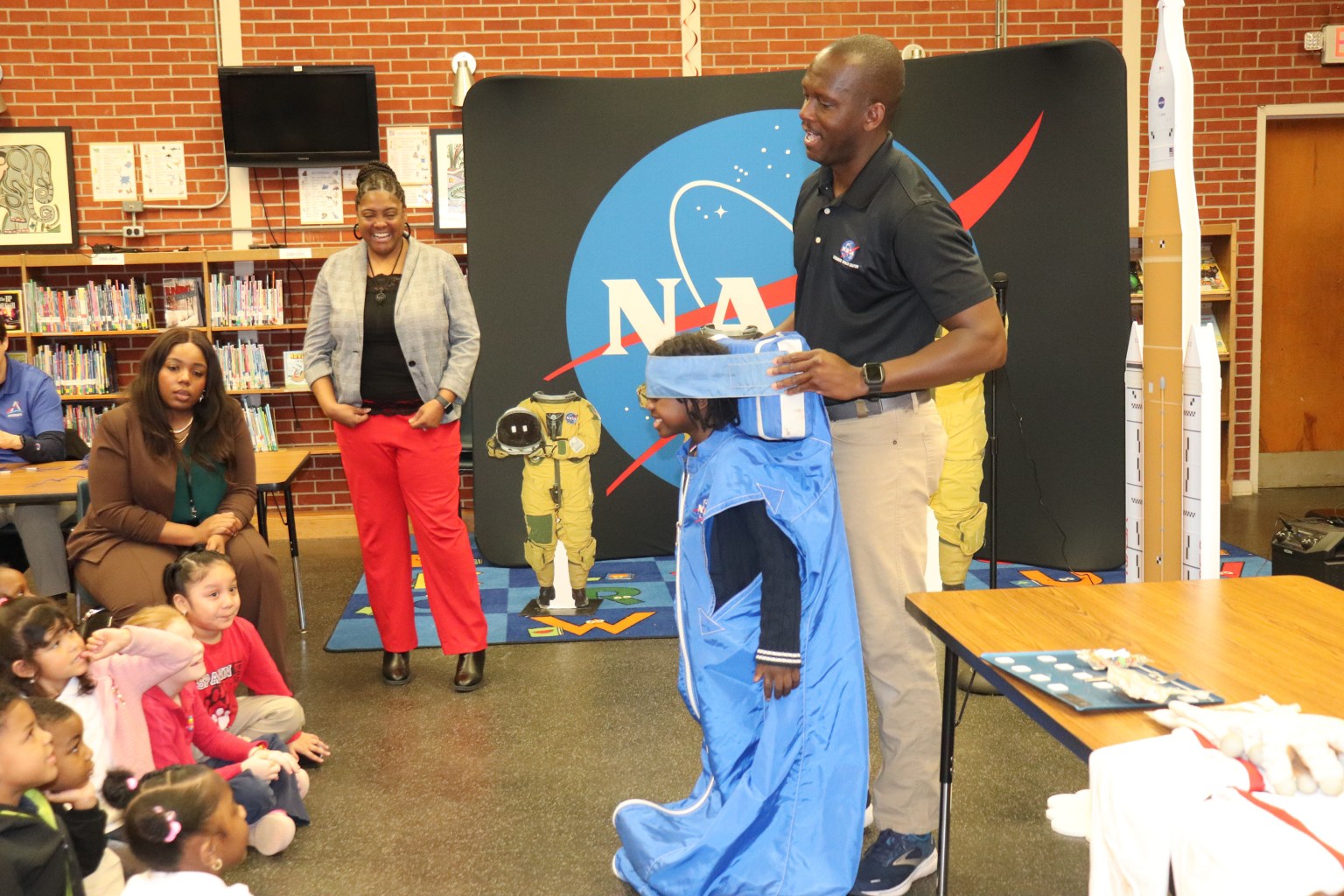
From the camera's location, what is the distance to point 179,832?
1932mm

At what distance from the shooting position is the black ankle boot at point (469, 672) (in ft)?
12.7

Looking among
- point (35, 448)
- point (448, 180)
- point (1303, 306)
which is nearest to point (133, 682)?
point (35, 448)

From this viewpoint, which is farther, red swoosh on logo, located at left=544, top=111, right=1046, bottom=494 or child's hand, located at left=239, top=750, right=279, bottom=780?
red swoosh on logo, located at left=544, top=111, right=1046, bottom=494

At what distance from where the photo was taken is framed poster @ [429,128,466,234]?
6613mm

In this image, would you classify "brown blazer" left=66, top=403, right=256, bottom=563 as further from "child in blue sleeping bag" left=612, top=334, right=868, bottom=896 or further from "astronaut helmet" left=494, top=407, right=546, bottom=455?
"child in blue sleeping bag" left=612, top=334, right=868, bottom=896

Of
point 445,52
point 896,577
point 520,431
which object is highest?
point 445,52

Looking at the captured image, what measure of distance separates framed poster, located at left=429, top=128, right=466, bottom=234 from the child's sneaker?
14.6 feet

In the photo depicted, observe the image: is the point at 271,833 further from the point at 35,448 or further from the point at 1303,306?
the point at 1303,306

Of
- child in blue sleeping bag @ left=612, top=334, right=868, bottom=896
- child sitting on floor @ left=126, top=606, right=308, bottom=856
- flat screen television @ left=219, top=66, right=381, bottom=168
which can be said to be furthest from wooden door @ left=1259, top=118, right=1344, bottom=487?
child sitting on floor @ left=126, top=606, right=308, bottom=856

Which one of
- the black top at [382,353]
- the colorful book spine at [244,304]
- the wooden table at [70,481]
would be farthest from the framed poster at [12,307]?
the black top at [382,353]

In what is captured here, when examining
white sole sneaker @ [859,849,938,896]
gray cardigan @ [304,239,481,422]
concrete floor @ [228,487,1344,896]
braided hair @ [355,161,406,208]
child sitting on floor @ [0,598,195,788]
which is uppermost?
braided hair @ [355,161,406,208]

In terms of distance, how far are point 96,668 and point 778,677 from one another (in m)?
1.45

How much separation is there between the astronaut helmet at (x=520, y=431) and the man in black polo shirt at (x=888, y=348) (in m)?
2.36

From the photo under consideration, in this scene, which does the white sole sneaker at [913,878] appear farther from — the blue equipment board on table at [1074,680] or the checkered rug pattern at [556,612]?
the checkered rug pattern at [556,612]
